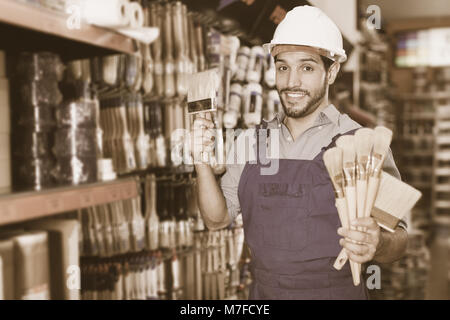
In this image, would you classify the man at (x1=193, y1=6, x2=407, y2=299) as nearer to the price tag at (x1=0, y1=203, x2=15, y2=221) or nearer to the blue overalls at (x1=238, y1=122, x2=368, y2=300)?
the blue overalls at (x1=238, y1=122, x2=368, y2=300)

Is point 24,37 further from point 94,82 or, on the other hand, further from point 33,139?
point 94,82

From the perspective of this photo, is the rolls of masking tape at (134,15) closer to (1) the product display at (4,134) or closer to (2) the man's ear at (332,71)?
(1) the product display at (4,134)

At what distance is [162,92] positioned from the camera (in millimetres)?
1988

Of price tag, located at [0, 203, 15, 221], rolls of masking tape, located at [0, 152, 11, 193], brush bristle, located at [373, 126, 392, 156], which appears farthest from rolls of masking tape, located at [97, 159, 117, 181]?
brush bristle, located at [373, 126, 392, 156]

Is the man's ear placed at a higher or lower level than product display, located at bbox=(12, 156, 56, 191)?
higher

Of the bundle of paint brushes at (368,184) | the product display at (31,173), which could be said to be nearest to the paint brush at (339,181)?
the bundle of paint brushes at (368,184)

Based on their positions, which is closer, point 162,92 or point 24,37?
point 24,37

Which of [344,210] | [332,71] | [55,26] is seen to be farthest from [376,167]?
[55,26]

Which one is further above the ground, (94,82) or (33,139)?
(94,82)

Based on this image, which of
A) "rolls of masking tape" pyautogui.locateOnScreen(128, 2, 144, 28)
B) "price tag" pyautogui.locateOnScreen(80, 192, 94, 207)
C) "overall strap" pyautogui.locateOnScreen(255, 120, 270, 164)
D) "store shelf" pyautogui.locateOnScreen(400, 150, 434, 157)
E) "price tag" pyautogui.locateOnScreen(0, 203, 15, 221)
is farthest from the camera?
"store shelf" pyautogui.locateOnScreen(400, 150, 434, 157)

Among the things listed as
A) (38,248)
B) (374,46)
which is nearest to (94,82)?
(38,248)

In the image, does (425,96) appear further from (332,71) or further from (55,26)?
(55,26)

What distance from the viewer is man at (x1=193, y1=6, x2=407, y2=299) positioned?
1280 millimetres
